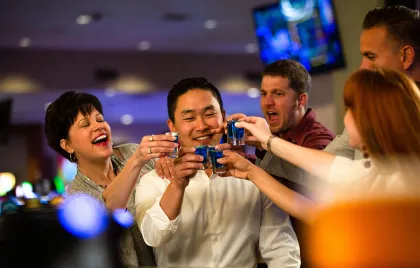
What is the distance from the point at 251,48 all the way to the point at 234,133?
34.1 ft

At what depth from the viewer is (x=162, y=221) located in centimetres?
273

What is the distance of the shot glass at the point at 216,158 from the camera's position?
273 cm

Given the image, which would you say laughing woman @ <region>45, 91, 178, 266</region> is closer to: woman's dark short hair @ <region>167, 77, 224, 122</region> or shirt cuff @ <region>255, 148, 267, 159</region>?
woman's dark short hair @ <region>167, 77, 224, 122</region>

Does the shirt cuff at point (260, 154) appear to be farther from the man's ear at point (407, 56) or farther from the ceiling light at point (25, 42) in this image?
the ceiling light at point (25, 42)

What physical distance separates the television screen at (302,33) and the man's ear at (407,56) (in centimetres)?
307

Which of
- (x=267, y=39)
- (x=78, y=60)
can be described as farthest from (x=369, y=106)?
(x=78, y=60)

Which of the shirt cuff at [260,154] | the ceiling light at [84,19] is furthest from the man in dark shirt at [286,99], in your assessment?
the ceiling light at [84,19]

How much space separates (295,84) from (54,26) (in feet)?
22.8

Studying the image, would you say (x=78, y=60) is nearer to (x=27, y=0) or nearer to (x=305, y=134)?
(x=27, y=0)

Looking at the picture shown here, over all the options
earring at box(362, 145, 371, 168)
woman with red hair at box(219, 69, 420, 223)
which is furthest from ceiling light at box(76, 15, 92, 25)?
earring at box(362, 145, 371, 168)

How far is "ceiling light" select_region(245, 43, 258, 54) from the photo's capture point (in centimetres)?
1270

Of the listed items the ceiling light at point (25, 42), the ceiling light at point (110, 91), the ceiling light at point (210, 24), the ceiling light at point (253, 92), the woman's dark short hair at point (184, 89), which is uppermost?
the ceiling light at point (25, 42)

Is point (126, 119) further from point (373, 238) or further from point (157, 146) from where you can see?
point (373, 238)

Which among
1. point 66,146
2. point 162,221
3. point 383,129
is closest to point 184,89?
point 162,221
